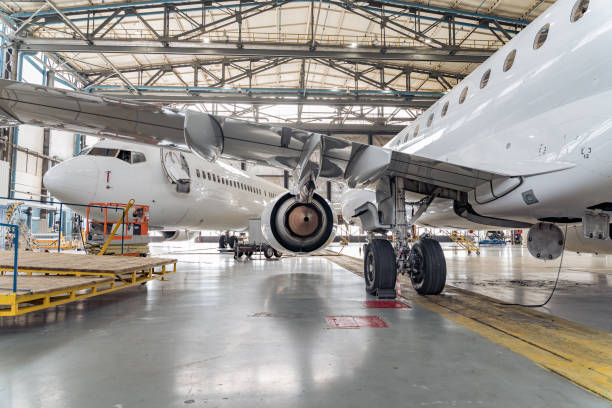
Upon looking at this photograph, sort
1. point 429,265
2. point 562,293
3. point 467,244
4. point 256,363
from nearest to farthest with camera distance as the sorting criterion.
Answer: point 256,363 < point 429,265 < point 562,293 < point 467,244

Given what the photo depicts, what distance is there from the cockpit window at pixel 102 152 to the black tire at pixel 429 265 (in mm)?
7132

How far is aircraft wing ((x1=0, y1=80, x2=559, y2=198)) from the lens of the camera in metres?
3.84

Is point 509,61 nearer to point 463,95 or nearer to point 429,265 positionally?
point 463,95

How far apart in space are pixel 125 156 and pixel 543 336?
344 inches

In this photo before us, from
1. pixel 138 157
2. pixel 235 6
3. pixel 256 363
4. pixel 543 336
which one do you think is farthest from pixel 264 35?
pixel 256 363

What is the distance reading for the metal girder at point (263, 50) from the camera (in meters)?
13.7

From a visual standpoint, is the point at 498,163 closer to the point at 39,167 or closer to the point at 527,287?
the point at 527,287

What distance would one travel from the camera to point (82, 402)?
2004 mm

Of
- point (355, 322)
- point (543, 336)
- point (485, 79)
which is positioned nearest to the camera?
point (543, 336)

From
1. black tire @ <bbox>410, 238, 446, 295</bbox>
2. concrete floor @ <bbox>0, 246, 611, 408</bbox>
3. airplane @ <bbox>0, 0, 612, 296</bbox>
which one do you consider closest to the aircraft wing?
airplane @ <bbox>0, 0, 612, 296</bbox>

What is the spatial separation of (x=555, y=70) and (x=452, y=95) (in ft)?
6.98

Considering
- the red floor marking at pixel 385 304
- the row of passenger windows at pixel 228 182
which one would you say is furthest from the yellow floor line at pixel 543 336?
the row of passenger windows at pixel 228 182

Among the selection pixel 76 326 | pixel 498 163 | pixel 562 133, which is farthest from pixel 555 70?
pixel 76 326

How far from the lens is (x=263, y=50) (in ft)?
46.2
